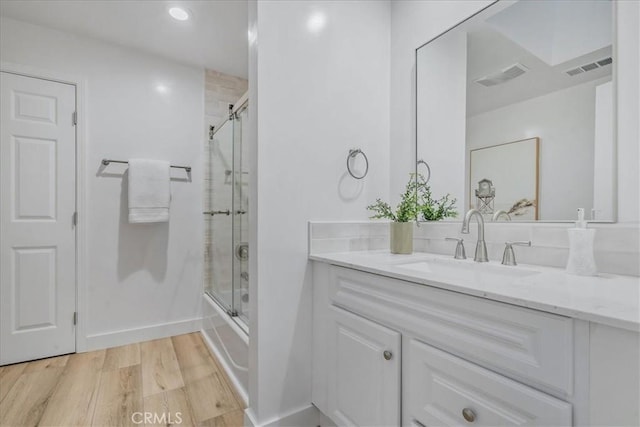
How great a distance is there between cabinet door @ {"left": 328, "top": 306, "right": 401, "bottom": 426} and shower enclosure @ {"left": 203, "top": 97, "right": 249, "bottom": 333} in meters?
0.66

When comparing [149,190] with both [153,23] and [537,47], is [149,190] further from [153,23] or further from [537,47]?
[537,47]

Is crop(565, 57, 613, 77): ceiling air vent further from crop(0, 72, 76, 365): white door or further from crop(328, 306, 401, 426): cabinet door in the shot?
crop(0, 72, 76, 365): white door

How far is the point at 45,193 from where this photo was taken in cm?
214

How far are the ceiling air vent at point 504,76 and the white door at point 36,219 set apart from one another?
2.73 metres

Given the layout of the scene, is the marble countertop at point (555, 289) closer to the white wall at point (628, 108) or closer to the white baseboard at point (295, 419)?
the white wall at point (628, 108)

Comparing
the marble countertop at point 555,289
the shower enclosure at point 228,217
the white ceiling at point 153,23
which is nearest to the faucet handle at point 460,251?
the marble countertop at point 555,289

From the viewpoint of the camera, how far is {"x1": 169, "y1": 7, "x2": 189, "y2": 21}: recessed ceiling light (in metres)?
1.97

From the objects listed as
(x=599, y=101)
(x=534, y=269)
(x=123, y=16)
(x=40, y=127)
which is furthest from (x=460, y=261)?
(x=40, y=127)

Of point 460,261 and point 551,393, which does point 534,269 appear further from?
point 551,393

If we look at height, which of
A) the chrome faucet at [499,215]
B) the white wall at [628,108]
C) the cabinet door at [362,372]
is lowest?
the cabinet door at [362,372]

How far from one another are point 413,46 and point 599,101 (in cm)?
95

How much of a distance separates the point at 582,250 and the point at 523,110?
608mm

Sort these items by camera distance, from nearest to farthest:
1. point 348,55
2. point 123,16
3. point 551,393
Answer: point 551,393, point 348,55, point 123,16

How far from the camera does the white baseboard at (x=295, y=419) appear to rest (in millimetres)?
1334
